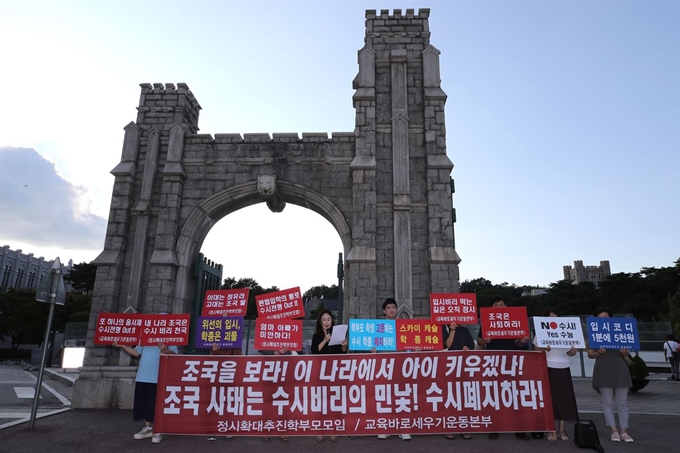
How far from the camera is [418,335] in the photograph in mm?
6875

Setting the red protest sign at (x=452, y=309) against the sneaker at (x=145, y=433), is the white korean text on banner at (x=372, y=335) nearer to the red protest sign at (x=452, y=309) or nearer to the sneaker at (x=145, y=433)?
the red protest sign at (x=452, y=309)

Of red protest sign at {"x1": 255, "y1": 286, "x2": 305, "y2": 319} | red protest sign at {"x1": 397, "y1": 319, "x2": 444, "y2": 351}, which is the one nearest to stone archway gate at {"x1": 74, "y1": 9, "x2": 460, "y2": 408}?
red protest sign at {"x1": 255, "y1": 286, "x2": 305, "y2": 319}

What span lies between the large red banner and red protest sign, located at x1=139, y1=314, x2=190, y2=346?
509mm

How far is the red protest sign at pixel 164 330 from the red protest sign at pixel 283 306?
1.29 m

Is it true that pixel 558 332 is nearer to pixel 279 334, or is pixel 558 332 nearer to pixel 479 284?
pixel 279 334

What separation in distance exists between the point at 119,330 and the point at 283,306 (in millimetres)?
2684

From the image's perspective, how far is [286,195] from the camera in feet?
36.4

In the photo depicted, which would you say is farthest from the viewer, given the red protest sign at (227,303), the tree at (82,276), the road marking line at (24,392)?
the tree at (82,276)

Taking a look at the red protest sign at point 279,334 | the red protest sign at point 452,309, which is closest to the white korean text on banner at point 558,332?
the red protest sign at point 452,309

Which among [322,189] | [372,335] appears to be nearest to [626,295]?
[322,189]

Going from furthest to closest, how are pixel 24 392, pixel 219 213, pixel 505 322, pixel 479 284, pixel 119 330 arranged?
1. pixel 479 284
2. pixel 24 392
3. pixel 219 213
4. pixel 119 330
5. pixel 505 322

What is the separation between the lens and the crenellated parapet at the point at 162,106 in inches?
454

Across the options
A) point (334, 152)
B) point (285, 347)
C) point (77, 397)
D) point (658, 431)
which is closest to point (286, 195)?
point (334, 152)

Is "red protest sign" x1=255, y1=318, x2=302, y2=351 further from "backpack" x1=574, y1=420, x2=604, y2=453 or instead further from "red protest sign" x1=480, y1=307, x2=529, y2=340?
"backpack" x1=574, y1=420, x2=604, y2=453
